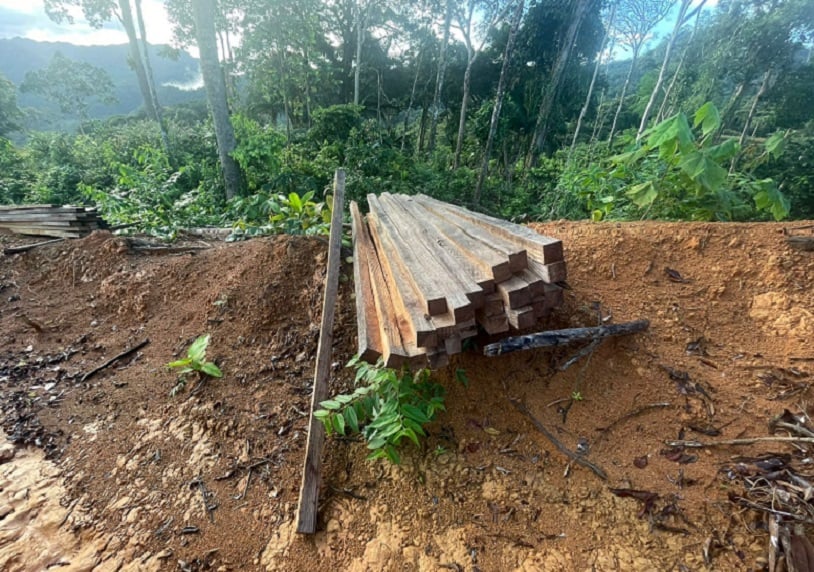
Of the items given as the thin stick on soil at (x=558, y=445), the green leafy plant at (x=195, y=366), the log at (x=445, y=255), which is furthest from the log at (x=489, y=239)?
the green leafy plant at (x=195, y=366)

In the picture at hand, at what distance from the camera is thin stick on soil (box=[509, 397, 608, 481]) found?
177 centimetres

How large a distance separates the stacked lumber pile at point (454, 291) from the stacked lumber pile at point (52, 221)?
17.7ft

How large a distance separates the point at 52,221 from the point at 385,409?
21.4 ft

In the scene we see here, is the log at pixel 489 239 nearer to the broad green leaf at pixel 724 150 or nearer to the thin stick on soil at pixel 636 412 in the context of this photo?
the thin stick on soil at pixel 636 412

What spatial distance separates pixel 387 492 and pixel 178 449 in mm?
1442

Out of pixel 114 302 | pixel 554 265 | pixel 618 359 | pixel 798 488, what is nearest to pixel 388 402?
pixel 554 265

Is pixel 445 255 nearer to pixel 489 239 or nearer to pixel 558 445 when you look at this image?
pixel 489 239

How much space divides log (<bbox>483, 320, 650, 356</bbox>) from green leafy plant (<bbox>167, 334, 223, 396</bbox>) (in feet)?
6.78

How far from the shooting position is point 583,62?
17375mm

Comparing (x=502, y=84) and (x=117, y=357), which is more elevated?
(x=502, y=84)

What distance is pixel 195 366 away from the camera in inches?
104

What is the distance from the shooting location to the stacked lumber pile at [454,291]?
164 cm

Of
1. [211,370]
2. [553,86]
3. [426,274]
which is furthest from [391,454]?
[553,86]

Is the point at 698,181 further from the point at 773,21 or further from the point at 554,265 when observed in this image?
the point at 773,21
